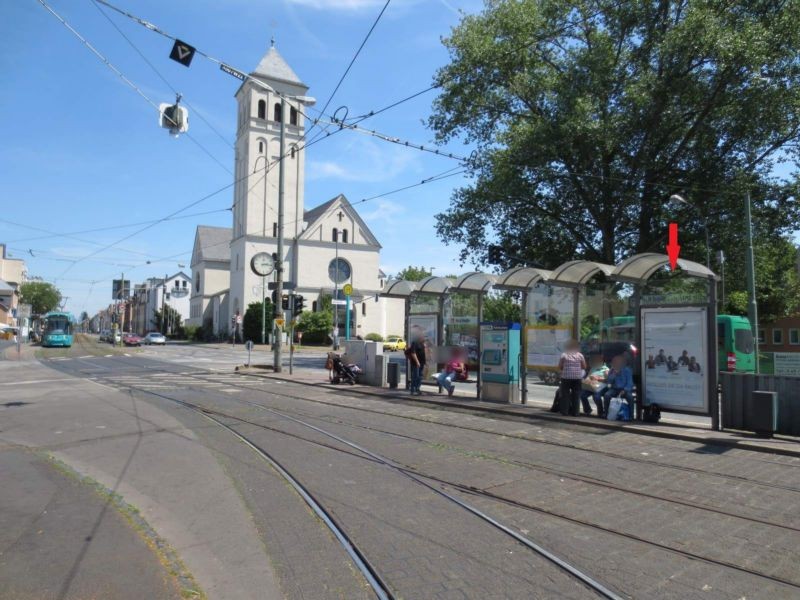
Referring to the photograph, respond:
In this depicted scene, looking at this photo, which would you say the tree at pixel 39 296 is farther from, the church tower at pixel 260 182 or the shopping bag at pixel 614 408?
the shopping bag at pixel 614 408

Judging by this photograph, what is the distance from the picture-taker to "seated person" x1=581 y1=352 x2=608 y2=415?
12.5 meters

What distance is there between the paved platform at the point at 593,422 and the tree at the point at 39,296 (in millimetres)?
116856

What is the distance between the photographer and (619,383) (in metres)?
12.1

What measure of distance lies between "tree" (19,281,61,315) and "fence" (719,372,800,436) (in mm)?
127311

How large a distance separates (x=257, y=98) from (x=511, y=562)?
66590mm

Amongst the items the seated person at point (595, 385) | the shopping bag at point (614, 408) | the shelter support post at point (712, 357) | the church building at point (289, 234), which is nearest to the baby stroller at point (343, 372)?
the seated person at point (595, 385)

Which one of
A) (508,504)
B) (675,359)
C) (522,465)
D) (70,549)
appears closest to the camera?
(70,549)

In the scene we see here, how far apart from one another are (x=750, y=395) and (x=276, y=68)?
60741 mm

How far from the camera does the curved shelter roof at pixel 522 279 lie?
50.4 feet

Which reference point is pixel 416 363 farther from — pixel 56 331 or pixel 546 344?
pixel 56 331

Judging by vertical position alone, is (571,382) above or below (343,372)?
above

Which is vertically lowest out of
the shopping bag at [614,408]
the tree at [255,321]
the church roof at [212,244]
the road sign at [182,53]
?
the shopping bag at [614,408]

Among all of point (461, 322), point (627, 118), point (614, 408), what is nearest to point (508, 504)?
point (614, 408)

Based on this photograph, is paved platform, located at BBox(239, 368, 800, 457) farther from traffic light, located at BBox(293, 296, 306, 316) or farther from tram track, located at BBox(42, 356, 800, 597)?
traffic light, located at BBox(293, 296, 306, 316)
